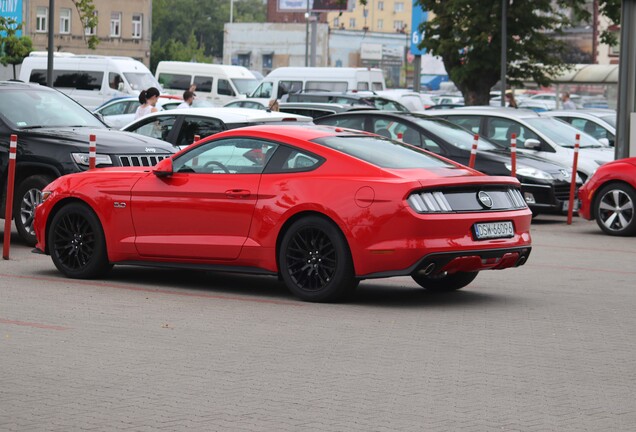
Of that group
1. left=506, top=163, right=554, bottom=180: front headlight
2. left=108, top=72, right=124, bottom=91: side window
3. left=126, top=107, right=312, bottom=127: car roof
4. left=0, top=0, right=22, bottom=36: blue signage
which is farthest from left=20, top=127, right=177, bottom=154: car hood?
left=108, top=72, right=124, bottom=91: side window

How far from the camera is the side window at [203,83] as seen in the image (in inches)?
2000

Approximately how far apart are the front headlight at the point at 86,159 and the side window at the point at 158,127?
402 centimetres

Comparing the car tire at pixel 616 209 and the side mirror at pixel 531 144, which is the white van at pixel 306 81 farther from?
the car tire at pixel 616 209

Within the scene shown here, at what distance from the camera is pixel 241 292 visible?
456 inches

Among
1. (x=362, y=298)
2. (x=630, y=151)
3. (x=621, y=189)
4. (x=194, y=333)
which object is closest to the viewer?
(x=194, y=333)

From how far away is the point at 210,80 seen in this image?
50781 millimetres

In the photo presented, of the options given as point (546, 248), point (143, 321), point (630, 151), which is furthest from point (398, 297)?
point (630, 151)

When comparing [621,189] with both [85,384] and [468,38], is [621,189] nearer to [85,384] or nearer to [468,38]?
[85,384]

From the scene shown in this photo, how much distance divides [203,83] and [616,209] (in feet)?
113

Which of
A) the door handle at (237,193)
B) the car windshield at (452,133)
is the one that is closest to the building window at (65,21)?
the car windshield at (452,133)

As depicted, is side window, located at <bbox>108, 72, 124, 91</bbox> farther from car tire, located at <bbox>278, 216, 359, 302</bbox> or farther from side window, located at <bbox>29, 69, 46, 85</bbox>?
car tire, located at <bbox>278, 216, 359, 302</bbox>

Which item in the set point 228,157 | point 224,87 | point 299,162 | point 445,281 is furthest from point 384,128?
point 224,87

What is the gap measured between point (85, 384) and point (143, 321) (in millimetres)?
2380

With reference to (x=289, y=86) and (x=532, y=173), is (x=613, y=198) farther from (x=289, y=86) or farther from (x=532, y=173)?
(x=289, y=86)
